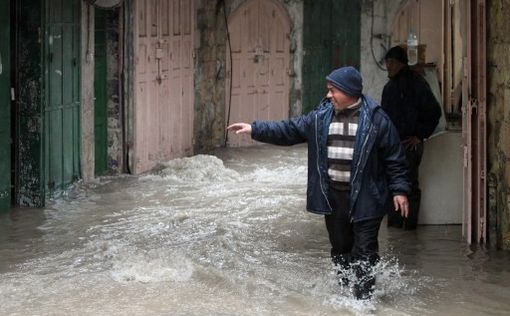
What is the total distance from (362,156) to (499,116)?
2.42 metres

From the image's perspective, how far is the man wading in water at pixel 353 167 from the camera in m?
7.57

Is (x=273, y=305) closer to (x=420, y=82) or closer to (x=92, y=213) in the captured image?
(x=420, y=82)

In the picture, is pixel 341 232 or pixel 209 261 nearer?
pixel 341 232

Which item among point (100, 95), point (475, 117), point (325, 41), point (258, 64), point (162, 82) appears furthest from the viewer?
point (325, 41)

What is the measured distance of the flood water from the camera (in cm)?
796

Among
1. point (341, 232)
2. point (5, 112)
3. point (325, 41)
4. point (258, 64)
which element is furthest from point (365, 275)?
point (325, 41)

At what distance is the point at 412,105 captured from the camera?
10.3m

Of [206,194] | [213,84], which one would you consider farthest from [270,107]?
[206,194]

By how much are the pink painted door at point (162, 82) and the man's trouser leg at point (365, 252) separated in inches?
273

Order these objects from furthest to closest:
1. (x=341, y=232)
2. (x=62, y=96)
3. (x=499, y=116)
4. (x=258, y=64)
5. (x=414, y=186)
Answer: (x=258, y=64), (x=62, y=96), (x=414, y=186), (x=499, y=116), (x=341, y=232)

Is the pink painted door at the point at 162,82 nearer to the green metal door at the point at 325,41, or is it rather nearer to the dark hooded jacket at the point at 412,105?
the green metal door at the point at 325,41

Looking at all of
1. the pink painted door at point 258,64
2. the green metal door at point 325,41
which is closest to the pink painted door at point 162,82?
the pink painted door at point 258,64

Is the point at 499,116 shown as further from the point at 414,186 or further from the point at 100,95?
the point at 100,95

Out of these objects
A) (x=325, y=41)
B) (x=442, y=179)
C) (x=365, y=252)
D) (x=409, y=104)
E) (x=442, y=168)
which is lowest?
(x=365, y=252)
